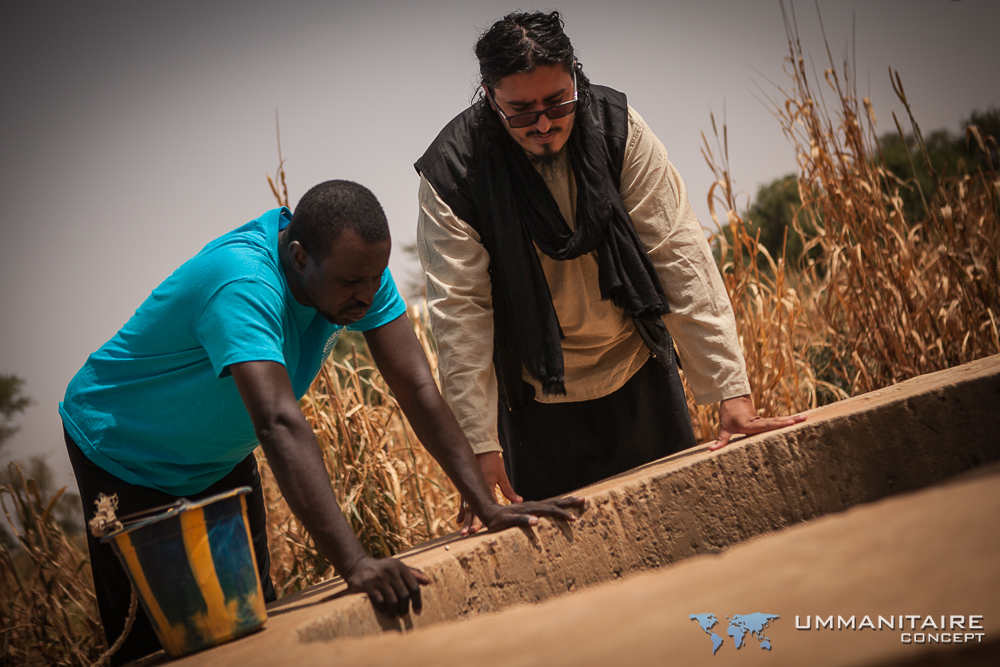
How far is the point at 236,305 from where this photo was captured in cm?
159

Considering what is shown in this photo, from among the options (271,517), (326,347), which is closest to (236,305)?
(326,347)

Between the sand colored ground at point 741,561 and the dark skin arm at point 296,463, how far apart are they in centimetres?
13

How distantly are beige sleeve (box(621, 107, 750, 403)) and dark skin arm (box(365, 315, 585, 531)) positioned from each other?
1.73ft

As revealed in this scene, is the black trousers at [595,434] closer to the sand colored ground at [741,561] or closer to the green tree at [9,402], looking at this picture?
the sand colored ground at [741,561]

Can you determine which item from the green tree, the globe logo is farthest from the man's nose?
the green tree

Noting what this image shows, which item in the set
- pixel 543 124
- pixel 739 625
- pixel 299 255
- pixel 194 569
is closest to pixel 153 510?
pixel 194 569

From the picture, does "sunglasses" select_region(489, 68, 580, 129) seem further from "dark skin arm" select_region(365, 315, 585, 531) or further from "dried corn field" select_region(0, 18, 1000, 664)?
"dried corn field" select_region(0, 18, 1000, 664)

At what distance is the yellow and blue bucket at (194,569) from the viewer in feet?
5.12

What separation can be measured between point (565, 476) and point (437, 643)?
1.14 metres

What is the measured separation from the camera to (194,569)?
1586 mm

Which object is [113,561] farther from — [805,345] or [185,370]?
[805,345]

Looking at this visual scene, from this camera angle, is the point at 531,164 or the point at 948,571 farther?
the point at 531,164

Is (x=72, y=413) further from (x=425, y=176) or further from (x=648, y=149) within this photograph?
(x=648, y=149)

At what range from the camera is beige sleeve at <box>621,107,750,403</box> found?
2.23 metres
